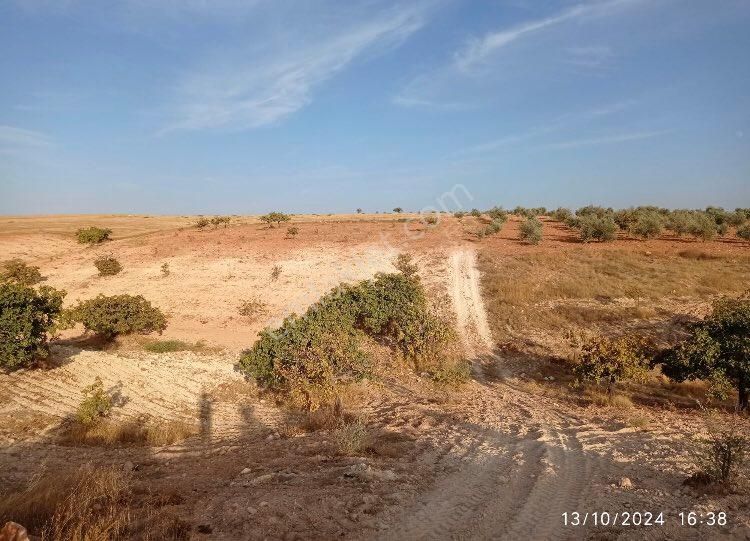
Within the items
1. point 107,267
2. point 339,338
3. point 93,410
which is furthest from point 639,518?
point 107,267

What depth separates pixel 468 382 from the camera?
13.1m

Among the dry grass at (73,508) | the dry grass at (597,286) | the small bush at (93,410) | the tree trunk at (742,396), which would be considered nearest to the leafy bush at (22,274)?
the small bush at (93,410)

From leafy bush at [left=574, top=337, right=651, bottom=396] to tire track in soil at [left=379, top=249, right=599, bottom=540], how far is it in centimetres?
193

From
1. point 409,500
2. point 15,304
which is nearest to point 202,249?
point 15,304

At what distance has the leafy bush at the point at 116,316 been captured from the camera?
15.8 metres

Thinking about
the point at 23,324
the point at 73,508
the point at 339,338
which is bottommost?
the point at 73,508

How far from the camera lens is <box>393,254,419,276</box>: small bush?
25359 mm

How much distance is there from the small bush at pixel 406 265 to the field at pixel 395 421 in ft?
3.07

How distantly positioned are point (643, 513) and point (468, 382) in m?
7.60

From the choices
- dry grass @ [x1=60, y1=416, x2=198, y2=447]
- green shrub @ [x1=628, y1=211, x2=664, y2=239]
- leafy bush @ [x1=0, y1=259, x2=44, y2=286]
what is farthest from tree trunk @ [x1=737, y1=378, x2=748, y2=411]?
leafy bush @ [x1=0, y1=259, x2=44, y2=286]

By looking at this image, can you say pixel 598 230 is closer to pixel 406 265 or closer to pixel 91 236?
pixel 406 265

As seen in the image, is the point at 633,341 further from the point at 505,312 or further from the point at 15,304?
the point at 15,304

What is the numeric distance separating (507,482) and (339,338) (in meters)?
5.80

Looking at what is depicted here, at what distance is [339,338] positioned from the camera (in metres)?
11.4
